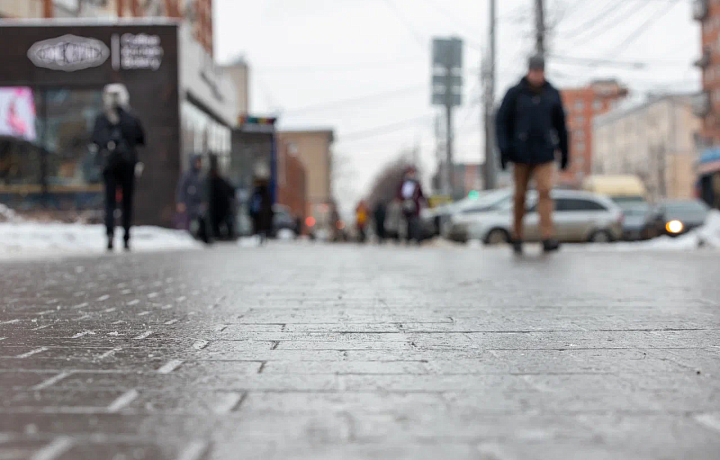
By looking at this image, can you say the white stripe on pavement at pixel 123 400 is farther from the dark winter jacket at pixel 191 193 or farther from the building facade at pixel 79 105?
the building facade at pixel 79 105

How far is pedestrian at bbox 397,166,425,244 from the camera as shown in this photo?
18859 mm

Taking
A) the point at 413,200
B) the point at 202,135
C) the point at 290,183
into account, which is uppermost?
the point at 202,135

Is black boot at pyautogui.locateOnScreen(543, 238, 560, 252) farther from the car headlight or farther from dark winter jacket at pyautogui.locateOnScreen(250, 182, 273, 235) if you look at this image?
dark winter jacket at pyautogui.locateOnScreen(250, 182, 273, 235)

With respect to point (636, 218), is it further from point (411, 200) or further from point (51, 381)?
point (51, 381)

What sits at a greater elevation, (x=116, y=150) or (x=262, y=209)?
(x=116, y=150)

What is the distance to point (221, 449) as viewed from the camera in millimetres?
1872

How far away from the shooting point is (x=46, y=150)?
73.8ft

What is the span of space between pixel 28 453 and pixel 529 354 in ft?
5.85

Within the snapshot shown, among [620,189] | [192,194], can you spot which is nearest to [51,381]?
[192,194]

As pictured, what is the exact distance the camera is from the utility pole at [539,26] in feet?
90.7

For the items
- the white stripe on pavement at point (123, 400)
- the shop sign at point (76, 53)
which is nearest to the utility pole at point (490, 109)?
the shop sign at point (76, 53)

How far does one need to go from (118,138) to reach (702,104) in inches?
2744

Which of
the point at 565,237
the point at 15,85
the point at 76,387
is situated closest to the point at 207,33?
the point at 15,85

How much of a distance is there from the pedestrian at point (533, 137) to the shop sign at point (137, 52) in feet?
49.9
